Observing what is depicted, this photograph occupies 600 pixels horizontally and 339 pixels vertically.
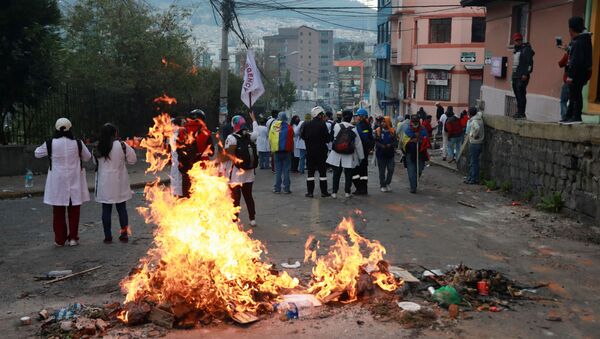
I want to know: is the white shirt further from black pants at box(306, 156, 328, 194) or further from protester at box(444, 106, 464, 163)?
protester at box(444, 106, 464, 163)

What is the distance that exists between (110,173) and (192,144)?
1.71 metres

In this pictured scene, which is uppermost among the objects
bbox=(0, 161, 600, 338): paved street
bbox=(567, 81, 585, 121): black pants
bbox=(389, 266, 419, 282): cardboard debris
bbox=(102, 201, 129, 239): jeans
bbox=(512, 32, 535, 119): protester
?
bbox=(512, 32, 535, 119): protester

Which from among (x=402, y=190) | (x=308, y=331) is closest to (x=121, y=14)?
(x=402, y=190)

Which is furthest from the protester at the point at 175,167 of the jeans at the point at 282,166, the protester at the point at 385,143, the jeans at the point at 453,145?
the jeans at the point at 453,145

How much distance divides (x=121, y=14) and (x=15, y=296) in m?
14.8

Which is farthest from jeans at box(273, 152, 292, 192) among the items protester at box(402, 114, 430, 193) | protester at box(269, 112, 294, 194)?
protester at box(402, 114, 430, 193)

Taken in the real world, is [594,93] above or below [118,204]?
above

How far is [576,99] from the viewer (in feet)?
34.5

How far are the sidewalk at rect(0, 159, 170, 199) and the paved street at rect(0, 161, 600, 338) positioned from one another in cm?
51

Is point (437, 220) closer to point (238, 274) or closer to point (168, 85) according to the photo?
point (238, 274)

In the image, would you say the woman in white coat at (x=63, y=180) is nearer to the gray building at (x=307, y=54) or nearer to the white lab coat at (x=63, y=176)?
the white lab coat at (x=63, y=176)

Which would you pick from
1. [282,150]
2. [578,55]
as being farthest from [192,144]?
[578,55]

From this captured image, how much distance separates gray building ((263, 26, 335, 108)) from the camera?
155375 millimetres

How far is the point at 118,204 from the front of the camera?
8.68m
